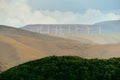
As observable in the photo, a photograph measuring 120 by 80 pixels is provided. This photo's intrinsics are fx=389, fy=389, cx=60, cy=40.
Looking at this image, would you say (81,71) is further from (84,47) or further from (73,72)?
(84,47)

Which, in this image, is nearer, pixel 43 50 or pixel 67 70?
pixel 67 70

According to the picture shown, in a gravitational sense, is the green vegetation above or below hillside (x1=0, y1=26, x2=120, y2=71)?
above

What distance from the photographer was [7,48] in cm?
7656

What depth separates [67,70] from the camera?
37.2 feet

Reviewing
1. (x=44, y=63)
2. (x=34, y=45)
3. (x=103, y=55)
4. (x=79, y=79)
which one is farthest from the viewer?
(x=34, y=45)

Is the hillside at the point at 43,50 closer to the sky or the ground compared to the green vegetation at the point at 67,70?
closer to the ground

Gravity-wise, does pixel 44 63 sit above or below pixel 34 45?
above

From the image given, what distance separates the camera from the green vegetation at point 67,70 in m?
11.1

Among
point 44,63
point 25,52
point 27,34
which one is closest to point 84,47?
point 25,52

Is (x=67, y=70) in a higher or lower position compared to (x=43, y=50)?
higher

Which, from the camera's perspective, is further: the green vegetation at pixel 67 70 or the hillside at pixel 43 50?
the hillside at pixel 43 50

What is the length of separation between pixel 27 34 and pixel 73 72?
357ft

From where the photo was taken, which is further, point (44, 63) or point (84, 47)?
point (84, 47)

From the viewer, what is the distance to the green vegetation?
437 inches
